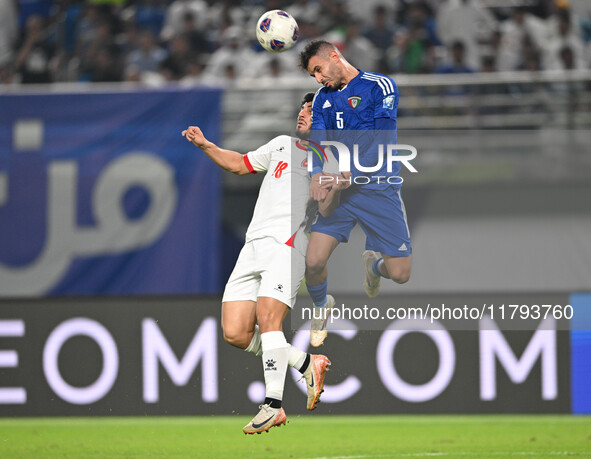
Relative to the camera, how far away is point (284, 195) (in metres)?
5.98

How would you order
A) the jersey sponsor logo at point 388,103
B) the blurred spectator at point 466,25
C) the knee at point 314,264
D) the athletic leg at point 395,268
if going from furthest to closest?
the blurred spectator at point 466,25
the athletic leg at point 395,268
the knee at point 314,264
the jersey sponsor logo at point 388,103

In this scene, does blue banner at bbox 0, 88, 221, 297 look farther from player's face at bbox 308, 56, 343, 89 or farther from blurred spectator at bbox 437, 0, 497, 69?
player's face at bbox 308, 56, 343, 89

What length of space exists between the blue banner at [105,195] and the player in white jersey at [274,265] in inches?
156

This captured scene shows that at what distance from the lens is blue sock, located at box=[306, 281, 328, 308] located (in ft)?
20.6

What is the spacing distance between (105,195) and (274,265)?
15.2ft

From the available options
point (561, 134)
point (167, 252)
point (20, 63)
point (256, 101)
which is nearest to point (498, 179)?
point (561, 134)

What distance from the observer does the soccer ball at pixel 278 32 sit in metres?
5.99

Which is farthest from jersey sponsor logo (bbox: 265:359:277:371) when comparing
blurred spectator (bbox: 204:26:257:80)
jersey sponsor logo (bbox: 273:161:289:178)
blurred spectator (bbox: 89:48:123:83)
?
blurred spectator (bbox: 89:48:123:83)

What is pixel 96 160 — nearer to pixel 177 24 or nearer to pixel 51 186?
pixel 51 186

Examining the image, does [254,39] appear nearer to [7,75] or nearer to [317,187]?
[7,75]

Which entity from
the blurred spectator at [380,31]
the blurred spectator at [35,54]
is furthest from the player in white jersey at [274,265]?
the blurred spectator at [35,54]

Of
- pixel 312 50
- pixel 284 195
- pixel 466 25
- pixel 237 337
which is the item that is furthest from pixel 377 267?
pixel 466 25

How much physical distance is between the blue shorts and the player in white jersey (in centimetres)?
9

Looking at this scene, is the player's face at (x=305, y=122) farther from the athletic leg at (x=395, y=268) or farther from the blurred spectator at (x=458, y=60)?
the blurred spectator at (x=458, y=60)
